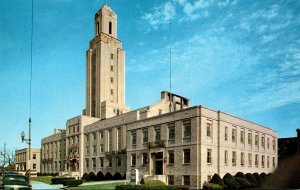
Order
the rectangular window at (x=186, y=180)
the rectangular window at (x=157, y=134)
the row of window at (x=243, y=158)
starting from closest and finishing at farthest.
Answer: the rectangular window at (x=186, y=180)
the row of window at (x=243, y=158)
the rectangular window at (x=157, y=134)

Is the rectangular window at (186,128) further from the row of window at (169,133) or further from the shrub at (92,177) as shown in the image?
the shrub at (92,177)

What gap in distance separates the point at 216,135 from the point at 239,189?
286 inches

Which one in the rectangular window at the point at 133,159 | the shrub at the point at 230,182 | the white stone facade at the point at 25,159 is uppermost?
the rectangular window at the point at 133,159

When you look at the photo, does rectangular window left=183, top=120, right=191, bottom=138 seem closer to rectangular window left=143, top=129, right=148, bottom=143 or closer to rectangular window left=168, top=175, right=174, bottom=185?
rectangular window left=168, top=175, right=174, bottom=185

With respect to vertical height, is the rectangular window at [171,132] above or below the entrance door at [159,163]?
above

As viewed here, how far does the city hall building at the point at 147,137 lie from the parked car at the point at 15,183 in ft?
62.9

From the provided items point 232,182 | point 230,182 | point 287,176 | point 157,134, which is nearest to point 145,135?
point 157,134

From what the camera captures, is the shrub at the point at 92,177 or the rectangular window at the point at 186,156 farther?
the shrub at the point at 92,177

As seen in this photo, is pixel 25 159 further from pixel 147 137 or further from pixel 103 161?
pixel 147 137

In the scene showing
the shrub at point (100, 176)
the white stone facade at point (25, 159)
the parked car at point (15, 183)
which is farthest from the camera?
the white stone facade at point (25, 159)

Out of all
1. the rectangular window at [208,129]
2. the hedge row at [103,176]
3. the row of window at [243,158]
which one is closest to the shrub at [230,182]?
the row of window at [243,158]

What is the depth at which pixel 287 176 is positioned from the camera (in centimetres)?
891

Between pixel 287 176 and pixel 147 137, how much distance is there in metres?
36.8

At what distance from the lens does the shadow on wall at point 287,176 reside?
8.70 meters
